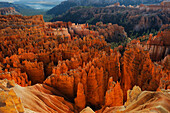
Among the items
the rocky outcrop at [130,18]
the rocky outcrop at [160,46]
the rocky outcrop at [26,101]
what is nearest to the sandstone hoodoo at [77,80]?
the rocky outcrop at [26,101]

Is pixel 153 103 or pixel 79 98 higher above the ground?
pixel 153 103

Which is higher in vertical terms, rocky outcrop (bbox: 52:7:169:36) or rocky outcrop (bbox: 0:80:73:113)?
rocky outcrop (bbox: 52:7:169:36)

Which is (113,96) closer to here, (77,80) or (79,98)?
(79,98)

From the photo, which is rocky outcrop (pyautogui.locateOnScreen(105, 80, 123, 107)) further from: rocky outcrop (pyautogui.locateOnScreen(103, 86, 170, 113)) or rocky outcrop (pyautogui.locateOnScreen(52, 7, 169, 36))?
rocky outcrop (pyautogui.locateOnScreen(52, 7, 169, 36))

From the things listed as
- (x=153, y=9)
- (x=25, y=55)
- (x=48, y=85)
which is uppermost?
(x=153, y=9)

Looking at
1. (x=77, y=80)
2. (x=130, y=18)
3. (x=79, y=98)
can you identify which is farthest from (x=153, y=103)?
(x=130, y=18)

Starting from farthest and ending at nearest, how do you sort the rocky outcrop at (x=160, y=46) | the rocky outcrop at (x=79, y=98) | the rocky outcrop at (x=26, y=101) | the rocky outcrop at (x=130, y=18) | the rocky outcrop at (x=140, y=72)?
the rocky outcrop at (x=130, y=18)
the rocky outcrop at (x=160, y=46)
the rocky outcrop at (x=140, y=72)
the rocky outcrop at (x=79, y=98)
the rocky outcrop at (x=26, y=101)

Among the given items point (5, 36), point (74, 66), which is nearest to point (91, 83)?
point (74, 66)

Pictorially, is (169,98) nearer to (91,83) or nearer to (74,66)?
(91,83)

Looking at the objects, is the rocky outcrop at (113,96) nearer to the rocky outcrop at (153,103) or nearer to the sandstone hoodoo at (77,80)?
the sandstone hoodoo at (77,80)

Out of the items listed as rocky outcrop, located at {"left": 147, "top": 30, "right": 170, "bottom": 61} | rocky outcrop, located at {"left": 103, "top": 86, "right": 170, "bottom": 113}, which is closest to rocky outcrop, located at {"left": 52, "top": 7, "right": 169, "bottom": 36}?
rocky outcrop, located at {"left": 147, "top": 30, "right": 170, "bottom": 61}

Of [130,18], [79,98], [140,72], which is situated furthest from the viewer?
[130,18]
